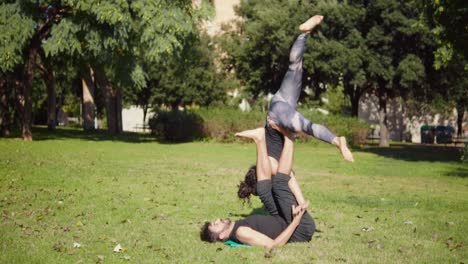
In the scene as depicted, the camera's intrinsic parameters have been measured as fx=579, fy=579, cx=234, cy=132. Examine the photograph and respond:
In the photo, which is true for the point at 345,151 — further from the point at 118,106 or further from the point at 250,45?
the point at 118,106

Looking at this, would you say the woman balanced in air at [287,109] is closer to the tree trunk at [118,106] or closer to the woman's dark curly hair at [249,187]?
the woman's dark curly hair at [249,187]

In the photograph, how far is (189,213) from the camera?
10.1m

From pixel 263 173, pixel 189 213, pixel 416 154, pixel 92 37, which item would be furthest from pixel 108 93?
pixel 263 173

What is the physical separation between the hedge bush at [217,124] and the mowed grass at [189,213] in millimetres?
18193

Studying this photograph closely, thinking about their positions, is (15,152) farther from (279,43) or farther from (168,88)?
(168,88)

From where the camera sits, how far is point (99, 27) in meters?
27.9

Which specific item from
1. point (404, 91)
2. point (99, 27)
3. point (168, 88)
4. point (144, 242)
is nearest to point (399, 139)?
point (168, 88)

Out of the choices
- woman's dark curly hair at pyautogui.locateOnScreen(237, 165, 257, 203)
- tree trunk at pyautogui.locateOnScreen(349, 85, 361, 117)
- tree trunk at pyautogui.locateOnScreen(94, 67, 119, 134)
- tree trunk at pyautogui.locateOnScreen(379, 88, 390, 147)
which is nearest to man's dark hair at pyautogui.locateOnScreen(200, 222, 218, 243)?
woman's dark curly hair at pyautogui.locateOnScreen(237, 165, 257, 203)

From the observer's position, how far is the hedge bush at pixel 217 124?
37.2 m

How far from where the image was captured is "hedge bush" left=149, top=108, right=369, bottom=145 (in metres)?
37.2

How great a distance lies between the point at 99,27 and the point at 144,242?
72.2ft

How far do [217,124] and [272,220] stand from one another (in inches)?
1183

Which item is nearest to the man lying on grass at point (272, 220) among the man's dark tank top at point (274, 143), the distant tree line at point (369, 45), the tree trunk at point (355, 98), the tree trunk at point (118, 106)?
the man's dark tank top at point (274, 143)

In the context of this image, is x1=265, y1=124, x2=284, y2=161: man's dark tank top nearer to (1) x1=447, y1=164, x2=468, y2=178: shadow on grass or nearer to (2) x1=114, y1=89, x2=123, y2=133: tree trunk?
(1) x1=447, y1=164, x2=468, y2=178: shadow on grass
